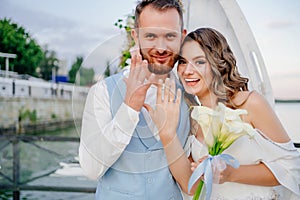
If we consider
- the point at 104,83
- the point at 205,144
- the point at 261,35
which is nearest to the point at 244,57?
the point at 205,144

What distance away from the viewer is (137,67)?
928mm

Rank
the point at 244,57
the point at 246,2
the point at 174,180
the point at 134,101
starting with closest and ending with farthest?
the point at 134,101 < the point at 174,180 < the point at 244,57 < the point at 246,2

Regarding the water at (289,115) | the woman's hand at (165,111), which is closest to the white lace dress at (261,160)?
the woman's hand at (165,111)

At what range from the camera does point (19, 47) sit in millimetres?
13414

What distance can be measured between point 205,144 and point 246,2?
5.32 ft

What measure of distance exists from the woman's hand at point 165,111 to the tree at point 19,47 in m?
12.5

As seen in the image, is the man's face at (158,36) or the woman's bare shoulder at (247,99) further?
the woman's bare shoulder at (247,99)

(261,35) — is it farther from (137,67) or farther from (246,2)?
(137,67)

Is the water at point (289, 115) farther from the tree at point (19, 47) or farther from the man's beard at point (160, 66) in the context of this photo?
the tree at point (19, 47)

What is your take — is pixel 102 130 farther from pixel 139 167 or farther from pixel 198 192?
pixel 198 192

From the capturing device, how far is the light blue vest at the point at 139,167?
980mm

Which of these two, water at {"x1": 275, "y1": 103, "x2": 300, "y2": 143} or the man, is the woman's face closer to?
the man

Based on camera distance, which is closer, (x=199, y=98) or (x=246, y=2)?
(x=199, y=98)

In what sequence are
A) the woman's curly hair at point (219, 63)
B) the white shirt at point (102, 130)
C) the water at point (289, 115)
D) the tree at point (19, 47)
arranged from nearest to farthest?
the white shirt at point (102, 130), the woman's curly hair at point (219, 63), the water at point (289, 115), the tree at point (19, 47)
